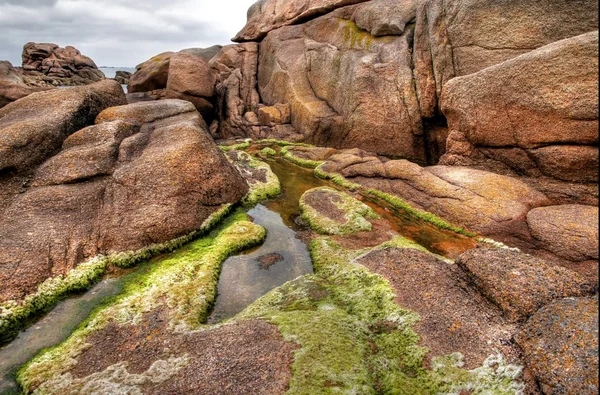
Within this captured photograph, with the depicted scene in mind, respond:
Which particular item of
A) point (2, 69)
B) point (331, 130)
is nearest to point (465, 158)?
point (331, 130)

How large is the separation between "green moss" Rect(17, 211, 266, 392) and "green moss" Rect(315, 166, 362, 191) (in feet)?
33.1

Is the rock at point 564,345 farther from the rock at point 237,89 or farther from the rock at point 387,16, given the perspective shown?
the rock at point 237,89

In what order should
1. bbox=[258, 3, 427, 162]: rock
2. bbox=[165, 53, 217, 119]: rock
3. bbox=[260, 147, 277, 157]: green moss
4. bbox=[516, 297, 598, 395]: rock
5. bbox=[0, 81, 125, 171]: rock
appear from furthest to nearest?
bbox=[165, 53, 217, 119]: rock < bbox=[260, 147, 277, 157]: green moss < bbox=[258, 3, 427, 162]: rock < bbox=[0, 81, 125, 171]: rock < bbox=[516, 297, 598, 395]: rock

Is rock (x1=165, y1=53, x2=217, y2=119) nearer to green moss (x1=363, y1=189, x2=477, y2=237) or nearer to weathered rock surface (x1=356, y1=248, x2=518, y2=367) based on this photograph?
green moss (x1=363, y1=189, x2=477, y2=237)

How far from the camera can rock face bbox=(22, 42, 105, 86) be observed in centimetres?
10800

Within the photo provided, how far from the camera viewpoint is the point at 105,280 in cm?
1312

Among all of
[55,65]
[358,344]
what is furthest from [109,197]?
[55,65]

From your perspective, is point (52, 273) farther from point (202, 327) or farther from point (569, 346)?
point (569, 346)

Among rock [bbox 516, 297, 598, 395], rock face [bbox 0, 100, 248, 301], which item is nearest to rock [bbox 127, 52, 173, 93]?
rock face [bbox 0, 100, 248, 301]

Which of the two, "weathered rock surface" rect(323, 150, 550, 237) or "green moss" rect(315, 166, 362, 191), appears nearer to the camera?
"weathered rock surface" rect(323, 150, 550, 237)

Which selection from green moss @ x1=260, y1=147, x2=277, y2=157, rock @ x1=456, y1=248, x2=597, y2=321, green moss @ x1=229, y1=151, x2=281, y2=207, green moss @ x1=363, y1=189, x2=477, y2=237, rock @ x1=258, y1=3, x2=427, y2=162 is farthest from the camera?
green moss @ x1=260, y1=147, x2=277, y2=157

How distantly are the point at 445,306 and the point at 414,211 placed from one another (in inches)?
400

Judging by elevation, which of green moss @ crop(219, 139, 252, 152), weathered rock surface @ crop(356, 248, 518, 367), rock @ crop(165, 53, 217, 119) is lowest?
weathered rock surface @ crop(356, 248, 518, 367)

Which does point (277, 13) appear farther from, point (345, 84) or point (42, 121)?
point (42, 121)
